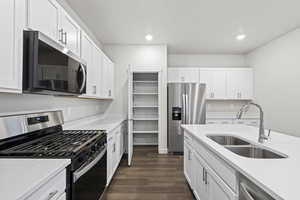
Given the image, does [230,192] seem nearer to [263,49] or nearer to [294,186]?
[294,186]

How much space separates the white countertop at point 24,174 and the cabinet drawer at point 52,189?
1.4 inches

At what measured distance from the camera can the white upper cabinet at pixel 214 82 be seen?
15.8 feet

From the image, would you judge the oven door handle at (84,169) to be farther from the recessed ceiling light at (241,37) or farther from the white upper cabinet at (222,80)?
the recessed ceiling light at (241,37)

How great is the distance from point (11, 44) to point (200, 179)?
79.6 inches

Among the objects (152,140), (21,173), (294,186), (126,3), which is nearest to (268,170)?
(294,186)

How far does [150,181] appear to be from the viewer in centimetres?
278

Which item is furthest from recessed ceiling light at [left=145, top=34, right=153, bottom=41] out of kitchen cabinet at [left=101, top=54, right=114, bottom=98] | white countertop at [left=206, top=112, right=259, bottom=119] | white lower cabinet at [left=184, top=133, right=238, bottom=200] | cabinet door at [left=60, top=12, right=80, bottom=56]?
white countertop at [left=206, top=112, right=259, bottom=119]

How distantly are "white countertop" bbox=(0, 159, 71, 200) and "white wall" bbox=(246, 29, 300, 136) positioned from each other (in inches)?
168

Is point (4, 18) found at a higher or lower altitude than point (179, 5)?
lower

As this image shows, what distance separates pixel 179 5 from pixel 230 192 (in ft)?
8.20

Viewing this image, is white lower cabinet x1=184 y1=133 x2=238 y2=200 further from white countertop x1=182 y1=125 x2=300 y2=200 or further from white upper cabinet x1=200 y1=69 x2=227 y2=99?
white upper cabinet x1=200 y1=69 x2=227 y2=99

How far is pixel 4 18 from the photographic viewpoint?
1.06 meters

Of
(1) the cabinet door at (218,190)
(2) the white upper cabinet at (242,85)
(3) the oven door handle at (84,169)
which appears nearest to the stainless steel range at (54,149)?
(3) the oven door handle at (84,169)

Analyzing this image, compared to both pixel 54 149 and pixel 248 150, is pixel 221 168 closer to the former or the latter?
pixel 248 150
